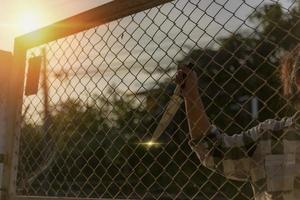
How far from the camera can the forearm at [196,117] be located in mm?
2086

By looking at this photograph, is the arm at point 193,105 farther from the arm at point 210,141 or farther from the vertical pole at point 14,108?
the vertical pole at point 14,108

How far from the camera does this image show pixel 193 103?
2088 millimetres

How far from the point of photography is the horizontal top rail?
230cm

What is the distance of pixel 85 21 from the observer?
8.27ft

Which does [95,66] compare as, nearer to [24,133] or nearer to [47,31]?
[47,31]

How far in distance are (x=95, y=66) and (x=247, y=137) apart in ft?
2.85

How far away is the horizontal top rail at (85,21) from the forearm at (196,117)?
417 millimetres

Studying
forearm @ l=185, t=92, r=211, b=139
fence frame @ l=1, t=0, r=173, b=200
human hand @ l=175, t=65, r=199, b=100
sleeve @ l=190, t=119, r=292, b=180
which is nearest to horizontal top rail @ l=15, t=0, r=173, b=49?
fence frame @ l=1, t=0, r=173, b=200

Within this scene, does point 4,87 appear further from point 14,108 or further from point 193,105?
point 193,105

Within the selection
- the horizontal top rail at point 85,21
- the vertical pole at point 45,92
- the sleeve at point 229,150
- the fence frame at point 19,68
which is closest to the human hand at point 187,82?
the sleeve at point 229,150

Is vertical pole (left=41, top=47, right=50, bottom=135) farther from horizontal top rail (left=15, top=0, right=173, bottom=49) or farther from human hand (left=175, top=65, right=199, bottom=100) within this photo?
human hand (left=175, top=65, right=199, bottom=100)

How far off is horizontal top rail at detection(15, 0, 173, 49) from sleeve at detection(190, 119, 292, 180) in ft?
1.92

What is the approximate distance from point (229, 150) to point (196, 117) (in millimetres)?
187

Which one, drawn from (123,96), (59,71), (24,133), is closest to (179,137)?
(123,96)
